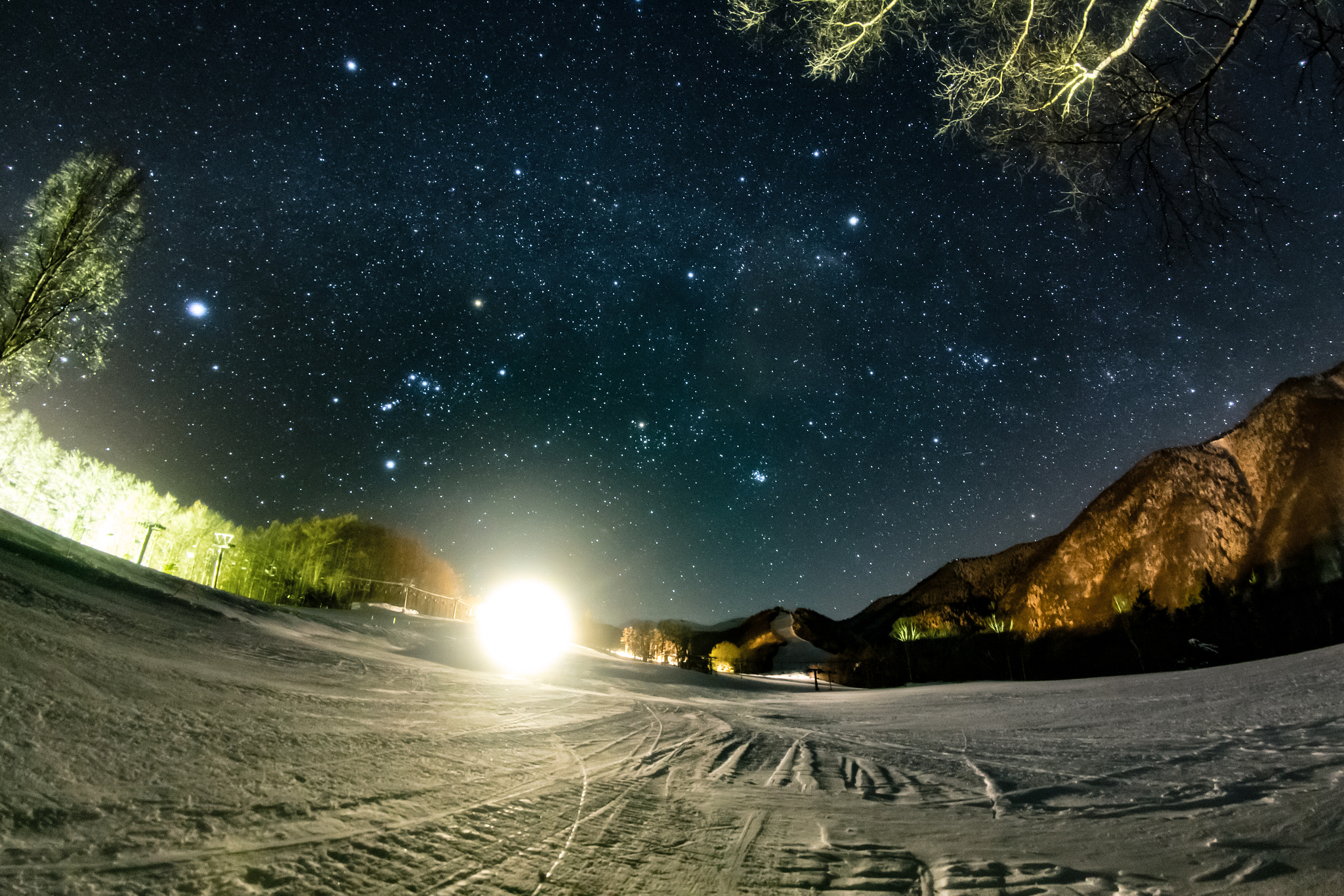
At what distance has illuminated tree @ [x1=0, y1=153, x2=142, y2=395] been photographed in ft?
45.0

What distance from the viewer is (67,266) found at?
14.2 m

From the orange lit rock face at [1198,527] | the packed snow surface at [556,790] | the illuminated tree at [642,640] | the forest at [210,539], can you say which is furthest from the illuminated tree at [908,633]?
the forest at [210,539]

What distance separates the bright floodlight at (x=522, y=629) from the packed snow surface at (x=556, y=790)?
5799mm

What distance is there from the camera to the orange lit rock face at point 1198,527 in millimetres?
11953

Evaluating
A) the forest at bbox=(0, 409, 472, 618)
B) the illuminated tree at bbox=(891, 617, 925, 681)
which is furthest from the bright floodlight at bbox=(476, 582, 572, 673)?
the illuminated tree at bbox=(891, 617, 925, 681)

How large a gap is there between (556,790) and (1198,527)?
1925 centimetres

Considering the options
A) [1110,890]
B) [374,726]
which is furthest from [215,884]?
[1110,890]

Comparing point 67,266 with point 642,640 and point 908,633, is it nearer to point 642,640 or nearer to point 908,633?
point 642,640

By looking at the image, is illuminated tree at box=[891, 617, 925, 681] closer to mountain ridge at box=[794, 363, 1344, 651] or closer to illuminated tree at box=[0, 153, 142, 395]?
mountain ridge at box=[794, 363, 1344, 651]

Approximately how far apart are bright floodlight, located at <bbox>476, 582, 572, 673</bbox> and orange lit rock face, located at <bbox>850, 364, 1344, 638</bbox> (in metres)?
15.0

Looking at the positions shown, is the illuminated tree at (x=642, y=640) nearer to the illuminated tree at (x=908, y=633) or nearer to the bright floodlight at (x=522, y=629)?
the bright floodlight at (x=522, y=629)

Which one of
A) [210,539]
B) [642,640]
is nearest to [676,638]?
[642,640]

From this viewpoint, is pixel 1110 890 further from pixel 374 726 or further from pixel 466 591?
pixel 466 591

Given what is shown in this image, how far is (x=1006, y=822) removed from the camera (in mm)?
2037
